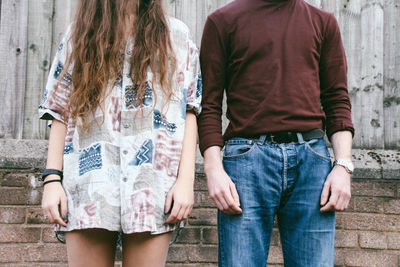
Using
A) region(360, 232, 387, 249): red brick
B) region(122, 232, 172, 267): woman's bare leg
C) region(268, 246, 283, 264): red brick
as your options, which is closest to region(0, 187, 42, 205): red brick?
region(122, 232, 172, 267): woman's bare leg

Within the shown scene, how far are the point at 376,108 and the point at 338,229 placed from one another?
862 mm

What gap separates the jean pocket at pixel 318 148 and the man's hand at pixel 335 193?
0.08m

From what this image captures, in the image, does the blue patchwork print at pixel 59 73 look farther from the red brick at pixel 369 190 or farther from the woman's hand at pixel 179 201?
the red brick at pixel 369 190

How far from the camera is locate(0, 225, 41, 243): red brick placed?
232 cm

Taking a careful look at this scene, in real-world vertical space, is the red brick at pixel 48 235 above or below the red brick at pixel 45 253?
above

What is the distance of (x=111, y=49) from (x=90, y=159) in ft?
1.35

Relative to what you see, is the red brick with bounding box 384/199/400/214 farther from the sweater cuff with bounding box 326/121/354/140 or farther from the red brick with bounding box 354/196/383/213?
the sweater cuff with bounding box 326/121/354/140

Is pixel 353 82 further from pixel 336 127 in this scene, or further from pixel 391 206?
pixel 336 127

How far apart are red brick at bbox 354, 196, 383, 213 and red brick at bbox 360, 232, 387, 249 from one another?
0.50 feet

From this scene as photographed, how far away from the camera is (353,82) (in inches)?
101

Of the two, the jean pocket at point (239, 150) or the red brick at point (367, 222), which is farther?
the red brick at point (367, 222)

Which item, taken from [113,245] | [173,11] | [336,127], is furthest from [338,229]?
[173,11]

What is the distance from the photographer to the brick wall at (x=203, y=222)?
2330mm

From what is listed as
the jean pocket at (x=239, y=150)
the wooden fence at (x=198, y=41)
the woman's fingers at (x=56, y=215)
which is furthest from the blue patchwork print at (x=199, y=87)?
the wooden fence at (x=198, y=41)
